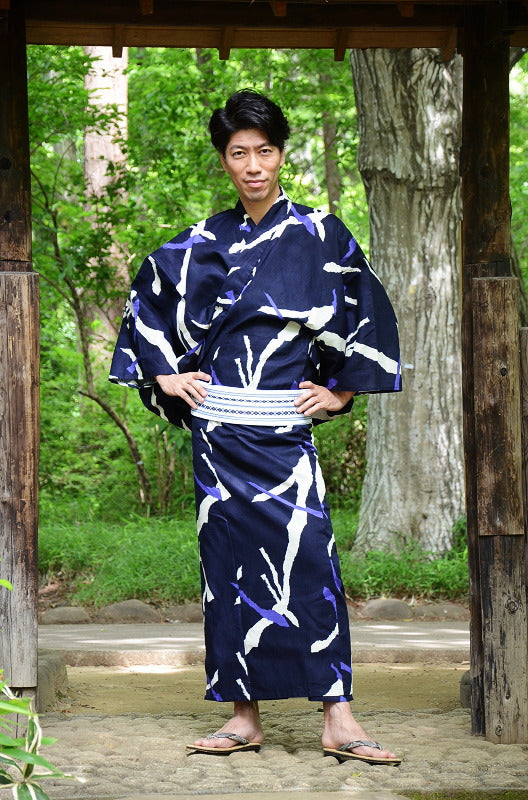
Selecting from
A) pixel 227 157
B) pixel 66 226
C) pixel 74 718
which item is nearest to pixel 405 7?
pixel 227 157

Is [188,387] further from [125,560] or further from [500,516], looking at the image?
[125,560]

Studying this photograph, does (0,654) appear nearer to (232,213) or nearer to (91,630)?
(232,213)

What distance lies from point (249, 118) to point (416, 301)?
483 centimetres

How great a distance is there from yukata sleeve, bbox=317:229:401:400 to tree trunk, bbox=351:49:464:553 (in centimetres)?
458

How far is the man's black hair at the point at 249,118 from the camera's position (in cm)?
371

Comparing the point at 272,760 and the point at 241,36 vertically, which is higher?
the point at 241,36

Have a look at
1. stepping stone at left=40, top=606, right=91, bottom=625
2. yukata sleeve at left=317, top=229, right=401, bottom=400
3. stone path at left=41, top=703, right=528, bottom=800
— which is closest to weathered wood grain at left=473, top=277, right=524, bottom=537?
yukata sleeve at left=317, top=229, right=401, bottom=400

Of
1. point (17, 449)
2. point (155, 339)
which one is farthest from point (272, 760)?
point (155, 339)

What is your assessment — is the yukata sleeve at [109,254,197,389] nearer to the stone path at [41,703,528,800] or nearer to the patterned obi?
the patterned obi

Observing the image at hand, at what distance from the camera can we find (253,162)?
12.1ft

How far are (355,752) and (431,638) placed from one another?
10.3ft

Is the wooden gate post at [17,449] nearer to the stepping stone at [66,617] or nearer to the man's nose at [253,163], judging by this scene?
the man's nose at [253,163]

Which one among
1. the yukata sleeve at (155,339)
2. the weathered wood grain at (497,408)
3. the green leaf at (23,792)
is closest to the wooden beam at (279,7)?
the yukata sleeve at (155,339)

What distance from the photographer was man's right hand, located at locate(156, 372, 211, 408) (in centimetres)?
372
